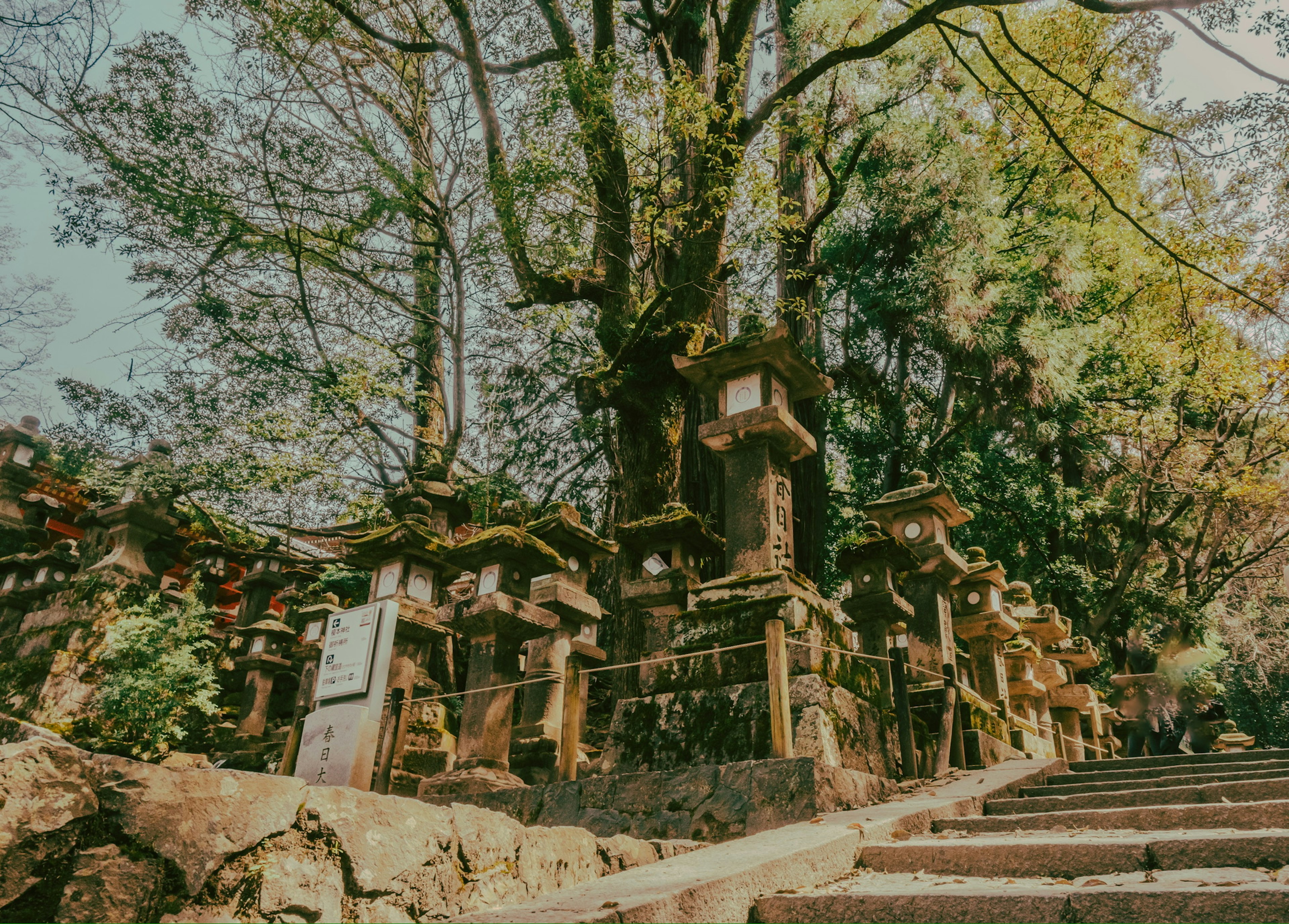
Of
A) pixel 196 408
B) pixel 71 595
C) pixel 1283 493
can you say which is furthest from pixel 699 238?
pixel 1283 493

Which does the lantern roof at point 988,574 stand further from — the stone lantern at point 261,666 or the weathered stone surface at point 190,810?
the stone lantern at point 261,666

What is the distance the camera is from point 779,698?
206 inches

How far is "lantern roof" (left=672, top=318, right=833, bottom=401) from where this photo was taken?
6945 mm

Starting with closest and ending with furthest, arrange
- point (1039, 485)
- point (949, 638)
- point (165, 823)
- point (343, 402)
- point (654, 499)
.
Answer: point (165, 823) < point (949, 638) < point (654, 499) < point (343, 402) < point (1039, 485)

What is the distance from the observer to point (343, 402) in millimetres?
12031

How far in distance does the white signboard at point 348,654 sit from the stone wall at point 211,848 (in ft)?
9.30

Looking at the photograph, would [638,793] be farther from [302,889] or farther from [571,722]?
[302,889]

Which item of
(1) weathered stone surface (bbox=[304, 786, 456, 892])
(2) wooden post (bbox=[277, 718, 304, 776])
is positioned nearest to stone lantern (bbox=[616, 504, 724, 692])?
(2) wooden post (bbox=[277, 718, 304, 776])

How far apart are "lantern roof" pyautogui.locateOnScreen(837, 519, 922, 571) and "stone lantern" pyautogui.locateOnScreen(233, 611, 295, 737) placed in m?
9.38

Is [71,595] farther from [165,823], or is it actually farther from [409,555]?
[165,823]

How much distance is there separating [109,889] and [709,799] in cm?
379

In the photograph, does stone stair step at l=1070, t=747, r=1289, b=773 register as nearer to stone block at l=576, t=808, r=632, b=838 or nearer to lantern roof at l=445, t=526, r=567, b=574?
stone block at l=576, t=808, r=632, b=838

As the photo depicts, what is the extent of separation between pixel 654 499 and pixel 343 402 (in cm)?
517

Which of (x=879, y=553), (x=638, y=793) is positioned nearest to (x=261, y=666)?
(x=638, y=793)
